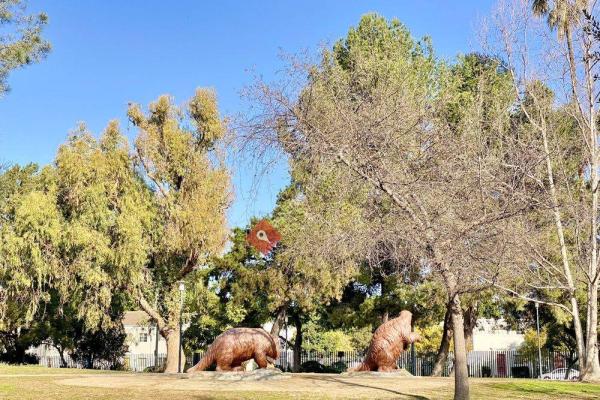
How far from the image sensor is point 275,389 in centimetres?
1550

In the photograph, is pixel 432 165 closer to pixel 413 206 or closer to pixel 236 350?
pixel 413 206

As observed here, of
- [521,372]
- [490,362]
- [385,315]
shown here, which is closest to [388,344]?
[385,315]

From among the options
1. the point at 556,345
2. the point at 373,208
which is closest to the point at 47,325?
the point at 373,208

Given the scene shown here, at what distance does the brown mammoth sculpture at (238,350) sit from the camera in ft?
61.1

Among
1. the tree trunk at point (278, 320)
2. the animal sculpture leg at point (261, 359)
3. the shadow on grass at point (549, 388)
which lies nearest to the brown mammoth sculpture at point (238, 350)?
the animal sculpture leg at point (261, 359)

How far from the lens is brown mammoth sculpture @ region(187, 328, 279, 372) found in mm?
18609

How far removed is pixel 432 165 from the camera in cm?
1205

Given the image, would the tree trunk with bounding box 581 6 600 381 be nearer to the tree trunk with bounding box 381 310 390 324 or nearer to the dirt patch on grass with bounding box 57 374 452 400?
the dirt patch on grass with bounding box 57 374 452 400

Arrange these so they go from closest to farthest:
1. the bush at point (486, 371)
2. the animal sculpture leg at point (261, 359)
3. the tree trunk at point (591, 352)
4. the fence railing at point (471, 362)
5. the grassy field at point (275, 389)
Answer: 1. the grassy field at point (275, 389)
2. the animal sculpture leg at point (261, 359)
3. the tree trunk at point (591, 352)
4. the fence railing at point (471, 362)
5. the bush at point (486, 371)

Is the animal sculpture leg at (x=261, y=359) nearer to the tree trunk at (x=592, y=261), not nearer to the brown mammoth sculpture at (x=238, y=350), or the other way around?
the brown mammoth sculpture at (x=238, y=350)

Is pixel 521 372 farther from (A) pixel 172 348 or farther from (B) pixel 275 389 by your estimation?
(B) pixel 275 389

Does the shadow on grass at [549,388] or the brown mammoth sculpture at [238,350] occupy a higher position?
the brown mammoth sculpture at [238,350]

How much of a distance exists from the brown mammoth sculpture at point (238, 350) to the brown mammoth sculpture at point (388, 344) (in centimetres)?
339

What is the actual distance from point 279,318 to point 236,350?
15524mm
